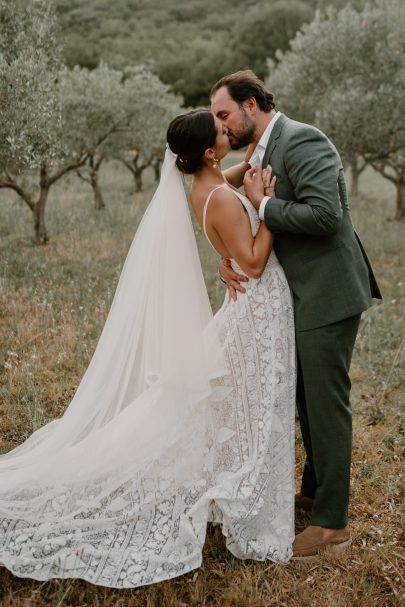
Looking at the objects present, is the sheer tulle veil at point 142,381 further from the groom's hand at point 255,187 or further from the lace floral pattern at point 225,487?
the groom's hand at point 255,187

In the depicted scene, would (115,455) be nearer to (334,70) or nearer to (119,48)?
(334,70)

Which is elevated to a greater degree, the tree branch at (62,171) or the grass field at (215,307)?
the tree branch at (62,171)

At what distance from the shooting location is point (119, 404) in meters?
3.85

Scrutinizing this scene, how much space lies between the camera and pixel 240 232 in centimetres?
337

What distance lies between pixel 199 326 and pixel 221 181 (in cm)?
95

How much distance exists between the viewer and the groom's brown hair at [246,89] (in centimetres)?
350

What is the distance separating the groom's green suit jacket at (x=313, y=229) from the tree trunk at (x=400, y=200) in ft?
47.9

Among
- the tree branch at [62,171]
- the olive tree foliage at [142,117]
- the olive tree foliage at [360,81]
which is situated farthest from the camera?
the olive tree foliage at [142,117]

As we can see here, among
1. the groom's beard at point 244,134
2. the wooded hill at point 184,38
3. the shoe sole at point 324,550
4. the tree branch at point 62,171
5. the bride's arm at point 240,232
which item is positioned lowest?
the shoe sole at point 324,550

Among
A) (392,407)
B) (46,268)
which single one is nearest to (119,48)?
(46,268)

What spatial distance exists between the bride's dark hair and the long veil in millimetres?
188

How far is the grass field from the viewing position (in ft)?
10.8

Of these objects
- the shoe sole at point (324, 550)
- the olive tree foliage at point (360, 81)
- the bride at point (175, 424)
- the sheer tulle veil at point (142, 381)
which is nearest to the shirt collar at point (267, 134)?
the bride at point (175, 424)

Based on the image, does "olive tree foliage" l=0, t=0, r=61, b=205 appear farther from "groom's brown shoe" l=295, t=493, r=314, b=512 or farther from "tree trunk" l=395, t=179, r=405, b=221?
"tree trunk" l=395, t=179, r=405, b=221
